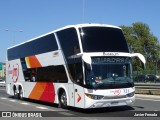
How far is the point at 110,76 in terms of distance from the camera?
1566cm

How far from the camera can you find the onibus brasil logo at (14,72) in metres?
25.6

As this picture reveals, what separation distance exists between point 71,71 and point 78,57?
99cm

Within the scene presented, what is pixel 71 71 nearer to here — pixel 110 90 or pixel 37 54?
pixel 110 90

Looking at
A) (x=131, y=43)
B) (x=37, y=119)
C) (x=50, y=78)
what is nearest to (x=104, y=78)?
(x=37, y=119)

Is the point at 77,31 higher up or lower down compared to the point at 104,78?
higher up

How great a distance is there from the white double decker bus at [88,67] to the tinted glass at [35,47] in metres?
0.05

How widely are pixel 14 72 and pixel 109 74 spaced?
474 inches

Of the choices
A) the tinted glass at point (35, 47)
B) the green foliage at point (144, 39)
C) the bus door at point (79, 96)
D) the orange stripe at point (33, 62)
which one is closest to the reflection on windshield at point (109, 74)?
the bus door at point (79, 96)

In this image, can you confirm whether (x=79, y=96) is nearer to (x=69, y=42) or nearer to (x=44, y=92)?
(x=69, y=42)

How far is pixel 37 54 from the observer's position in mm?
21297

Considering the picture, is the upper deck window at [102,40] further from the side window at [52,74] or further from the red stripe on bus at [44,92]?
→ the red stripe on bus at [44,92]

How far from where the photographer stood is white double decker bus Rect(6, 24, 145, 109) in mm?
15406

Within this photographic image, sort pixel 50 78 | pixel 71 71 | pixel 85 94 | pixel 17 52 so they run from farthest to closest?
pixel 17 52 → pixel 50 78 → pixel 71 71 → pixel 85 94

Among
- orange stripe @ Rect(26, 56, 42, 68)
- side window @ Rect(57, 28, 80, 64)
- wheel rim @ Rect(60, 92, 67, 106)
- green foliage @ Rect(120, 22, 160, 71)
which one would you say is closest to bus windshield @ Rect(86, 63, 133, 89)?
side window @ Rect(57, 28, 80, 64)
